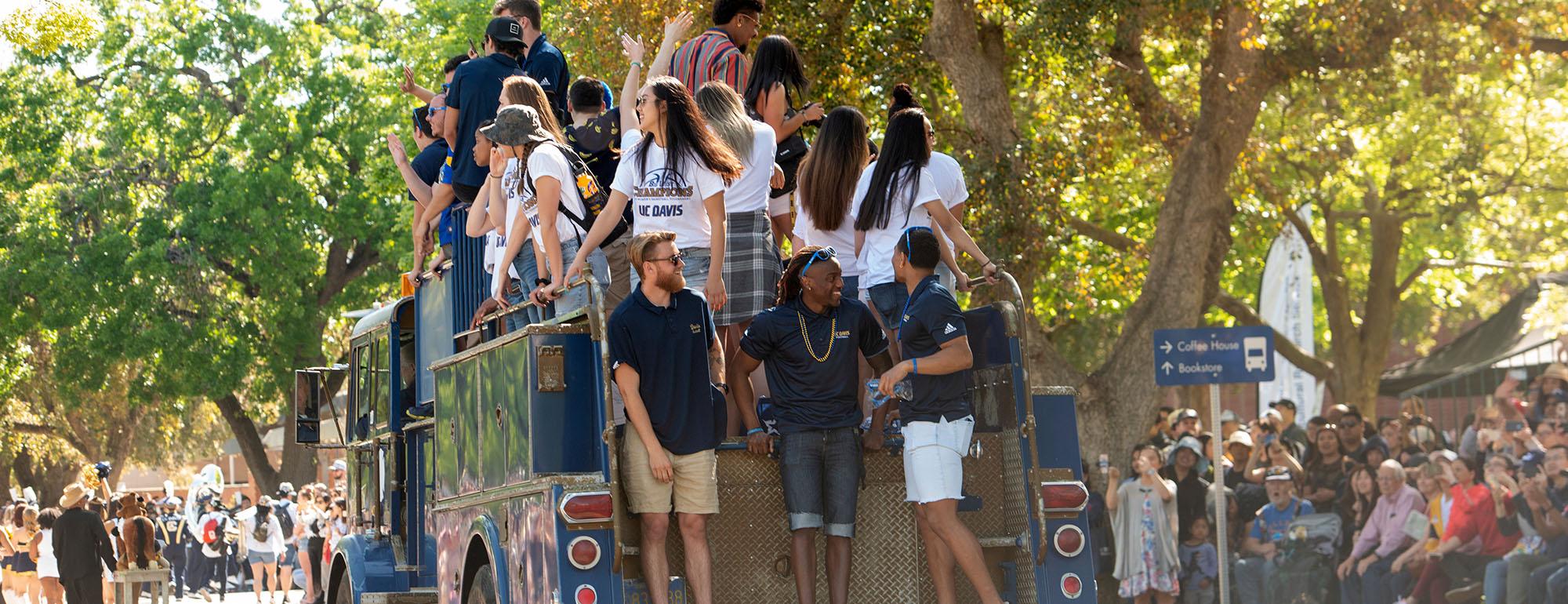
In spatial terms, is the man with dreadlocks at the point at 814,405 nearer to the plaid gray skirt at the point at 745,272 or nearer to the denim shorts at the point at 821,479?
the denim shorts at the point at 821,479

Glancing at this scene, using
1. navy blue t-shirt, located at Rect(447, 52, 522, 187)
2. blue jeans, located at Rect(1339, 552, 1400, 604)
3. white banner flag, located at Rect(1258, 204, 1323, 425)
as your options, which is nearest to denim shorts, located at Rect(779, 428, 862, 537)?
navy blue t-shirt, located at Rect(447, 52, 522, 187)

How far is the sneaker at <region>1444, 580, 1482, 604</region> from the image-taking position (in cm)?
1463

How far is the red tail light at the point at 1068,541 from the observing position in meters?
8.23

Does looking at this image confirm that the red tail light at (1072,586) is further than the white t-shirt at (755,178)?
No

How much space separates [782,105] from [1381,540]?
8.07m

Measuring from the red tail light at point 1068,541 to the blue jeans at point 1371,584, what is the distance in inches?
304

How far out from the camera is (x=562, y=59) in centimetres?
1096

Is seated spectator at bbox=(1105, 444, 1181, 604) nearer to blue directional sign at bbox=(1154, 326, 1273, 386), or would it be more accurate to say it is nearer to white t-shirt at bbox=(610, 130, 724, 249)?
blue directional sign at bbox=(1154, 326, 1273, 386)

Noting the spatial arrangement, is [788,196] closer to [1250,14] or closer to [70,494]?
[1250,14]

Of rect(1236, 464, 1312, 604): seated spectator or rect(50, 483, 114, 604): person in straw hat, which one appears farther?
rect(50, 483, 114, 604): person in straw hat

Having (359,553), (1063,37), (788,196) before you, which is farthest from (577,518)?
(1063,37)

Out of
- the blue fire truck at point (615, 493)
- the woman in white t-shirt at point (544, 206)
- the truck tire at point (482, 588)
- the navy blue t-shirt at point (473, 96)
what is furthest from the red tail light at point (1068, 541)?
the navy blue t-shirt at point (473, 96)

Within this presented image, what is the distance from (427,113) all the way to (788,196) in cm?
304

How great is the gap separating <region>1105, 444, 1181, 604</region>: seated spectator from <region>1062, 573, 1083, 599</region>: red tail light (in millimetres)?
8879
